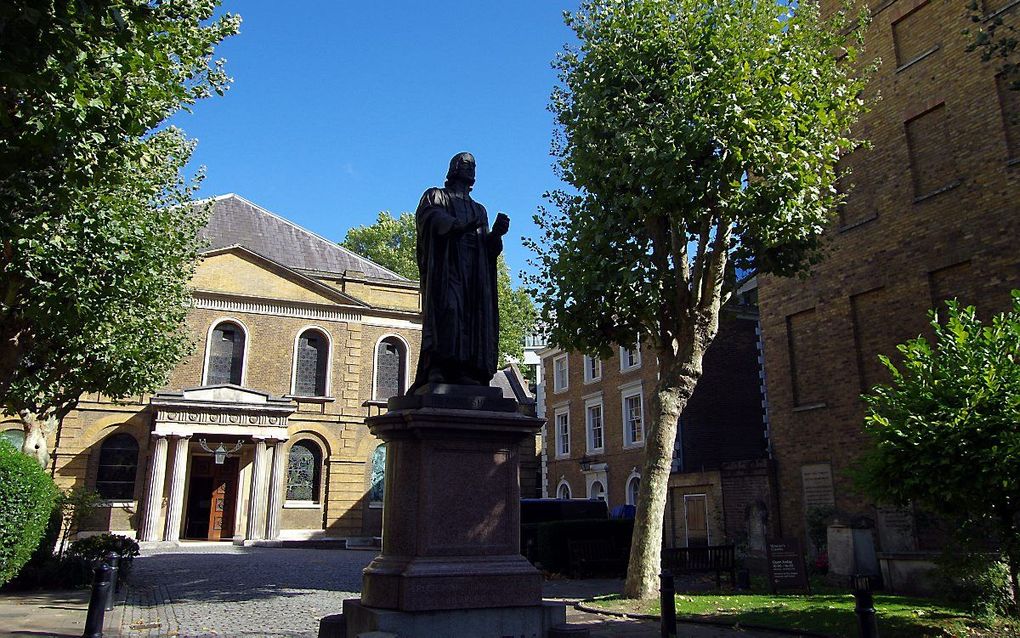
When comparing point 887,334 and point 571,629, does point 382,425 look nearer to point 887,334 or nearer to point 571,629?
point 571,629

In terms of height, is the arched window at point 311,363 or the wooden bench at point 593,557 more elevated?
the arched window at point 311,363

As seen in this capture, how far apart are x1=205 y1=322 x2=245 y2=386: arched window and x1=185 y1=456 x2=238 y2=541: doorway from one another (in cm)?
326

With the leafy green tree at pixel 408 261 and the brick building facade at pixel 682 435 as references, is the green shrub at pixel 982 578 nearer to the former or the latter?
the brick building facade at pixel 682 435

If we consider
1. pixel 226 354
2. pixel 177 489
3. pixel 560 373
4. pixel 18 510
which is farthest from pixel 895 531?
pixel 226 354

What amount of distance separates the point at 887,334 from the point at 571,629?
43.8 ft

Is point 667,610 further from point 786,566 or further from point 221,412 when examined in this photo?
point 221,412

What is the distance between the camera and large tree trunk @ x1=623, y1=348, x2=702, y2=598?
1290 cm

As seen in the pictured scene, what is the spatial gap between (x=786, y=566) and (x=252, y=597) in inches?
372

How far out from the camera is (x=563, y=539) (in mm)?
18531

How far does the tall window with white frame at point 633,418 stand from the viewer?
28.2 metres

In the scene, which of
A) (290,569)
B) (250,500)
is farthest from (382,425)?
(250,500)

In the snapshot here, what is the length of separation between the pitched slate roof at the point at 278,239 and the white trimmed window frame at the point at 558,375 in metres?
8.12

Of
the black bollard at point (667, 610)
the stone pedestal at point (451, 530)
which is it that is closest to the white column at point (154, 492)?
the stone pedestal at point (451, 530)

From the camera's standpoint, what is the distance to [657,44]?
13805 mm
